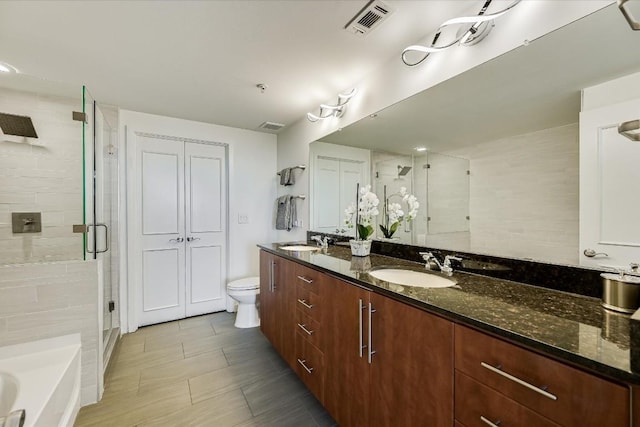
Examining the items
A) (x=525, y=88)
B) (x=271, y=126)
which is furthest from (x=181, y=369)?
(x=525, y=88)

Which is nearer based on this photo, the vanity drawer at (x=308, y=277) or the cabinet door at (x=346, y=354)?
the cabinet door at (x=346, y=354)

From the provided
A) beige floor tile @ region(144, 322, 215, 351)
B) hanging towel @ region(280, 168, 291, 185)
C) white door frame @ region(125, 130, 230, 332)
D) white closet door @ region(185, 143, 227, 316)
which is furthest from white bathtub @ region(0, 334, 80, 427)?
hanging towel @ region(280, 168, 291, 185)

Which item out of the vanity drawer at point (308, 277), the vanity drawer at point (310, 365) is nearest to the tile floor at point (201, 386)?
the vanity drawer at point (310, 365)

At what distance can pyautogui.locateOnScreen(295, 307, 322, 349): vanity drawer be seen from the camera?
1.59 meters

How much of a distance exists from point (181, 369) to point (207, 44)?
7.81 feet

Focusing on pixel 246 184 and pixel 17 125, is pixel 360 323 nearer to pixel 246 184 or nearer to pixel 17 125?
pixel 246 184

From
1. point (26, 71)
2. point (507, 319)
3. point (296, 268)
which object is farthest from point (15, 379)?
point (507, 319)

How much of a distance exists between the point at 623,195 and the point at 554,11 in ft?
2.54

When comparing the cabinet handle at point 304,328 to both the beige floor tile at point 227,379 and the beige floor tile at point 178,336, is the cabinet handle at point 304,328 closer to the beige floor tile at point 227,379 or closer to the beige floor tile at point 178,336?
the beige floor tile at point 227,379

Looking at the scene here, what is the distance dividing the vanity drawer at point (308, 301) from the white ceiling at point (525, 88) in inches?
46.3

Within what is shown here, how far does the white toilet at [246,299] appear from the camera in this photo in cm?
282

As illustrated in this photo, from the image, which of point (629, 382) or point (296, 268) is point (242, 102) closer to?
point (296, 268)

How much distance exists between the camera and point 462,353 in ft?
2.74

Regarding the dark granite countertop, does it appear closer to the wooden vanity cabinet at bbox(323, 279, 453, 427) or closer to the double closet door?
the wooden vanity cabinet at bbox(323, 279, 453, 427)
